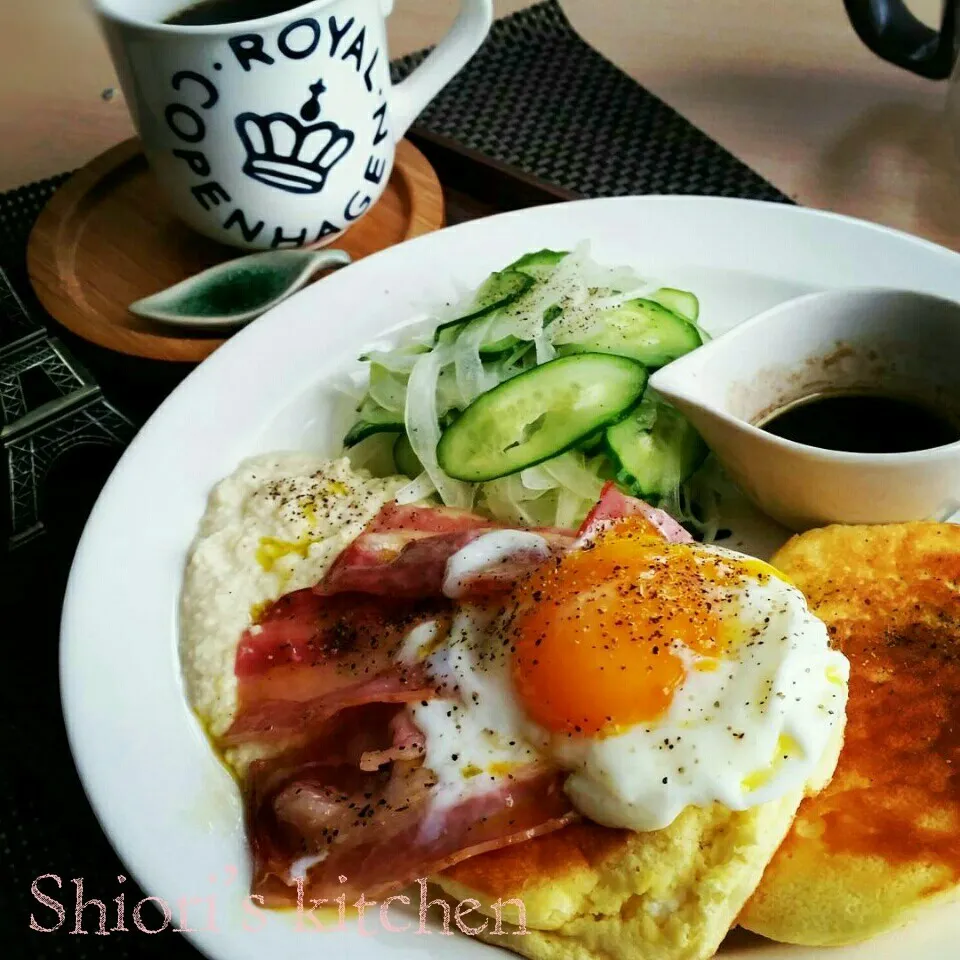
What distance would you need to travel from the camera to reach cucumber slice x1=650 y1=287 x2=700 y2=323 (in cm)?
234

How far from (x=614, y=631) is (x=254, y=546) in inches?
33.4

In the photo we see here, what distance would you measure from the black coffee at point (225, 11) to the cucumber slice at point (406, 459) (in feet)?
4.09

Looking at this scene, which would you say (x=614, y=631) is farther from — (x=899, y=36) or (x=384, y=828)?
(x=899, y=36)

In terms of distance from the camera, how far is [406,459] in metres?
2.25

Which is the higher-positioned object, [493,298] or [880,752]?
[493,298]

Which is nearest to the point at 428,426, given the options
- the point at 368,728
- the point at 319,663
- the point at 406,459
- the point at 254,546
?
the point at 406,459

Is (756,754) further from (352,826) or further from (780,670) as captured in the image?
(352,826)

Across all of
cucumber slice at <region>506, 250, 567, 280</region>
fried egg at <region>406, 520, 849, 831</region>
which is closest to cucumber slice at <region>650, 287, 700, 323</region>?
cucumber slice at <region>506, 250, 567, 280</region>

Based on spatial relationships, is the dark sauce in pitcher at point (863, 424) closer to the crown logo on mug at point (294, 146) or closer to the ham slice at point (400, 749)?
the ham slice at point (400, 749)

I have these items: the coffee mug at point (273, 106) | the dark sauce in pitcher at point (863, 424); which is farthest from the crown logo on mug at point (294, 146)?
the dark sauce in pitcher at point (863, 424)

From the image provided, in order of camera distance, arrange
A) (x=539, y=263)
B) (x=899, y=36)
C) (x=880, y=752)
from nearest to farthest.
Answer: (x=880, y=752) → (x=539, y=263) → (x=899, y=36)

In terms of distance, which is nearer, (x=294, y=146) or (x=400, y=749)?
(x=400, y=749)

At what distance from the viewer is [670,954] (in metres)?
1.36

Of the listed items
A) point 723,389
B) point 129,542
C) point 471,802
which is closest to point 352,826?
point 471,802
